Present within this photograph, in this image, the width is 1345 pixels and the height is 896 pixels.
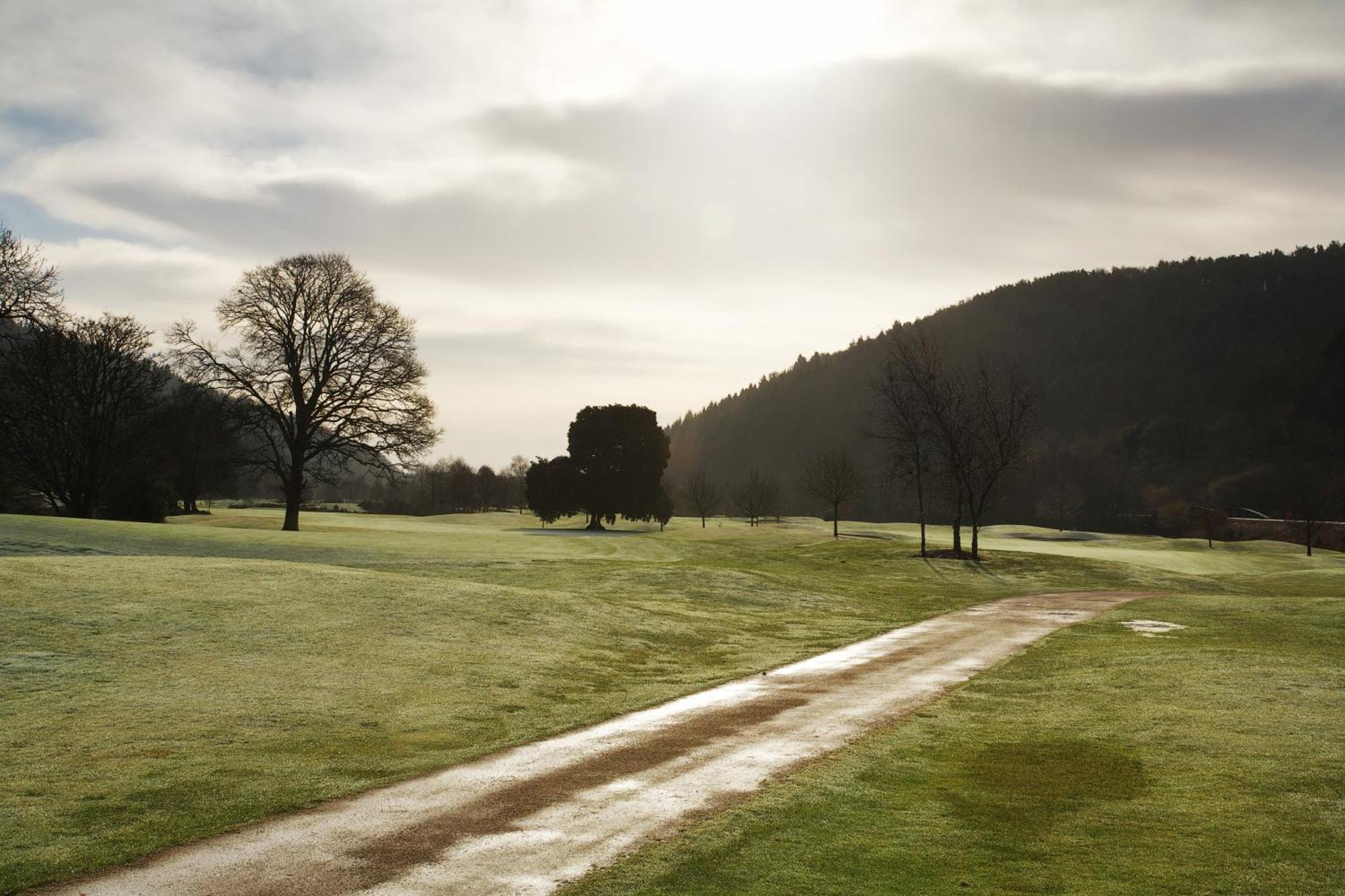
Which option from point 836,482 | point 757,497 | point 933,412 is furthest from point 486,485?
point 933,412

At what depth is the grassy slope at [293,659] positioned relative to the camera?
9.37 meters

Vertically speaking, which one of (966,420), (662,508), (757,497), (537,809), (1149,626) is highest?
(966,420)

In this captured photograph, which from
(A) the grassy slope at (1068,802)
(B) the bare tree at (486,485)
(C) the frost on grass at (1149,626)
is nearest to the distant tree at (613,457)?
(C) the frost on grass at (1149,626)

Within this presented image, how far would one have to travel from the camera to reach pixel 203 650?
16062mm

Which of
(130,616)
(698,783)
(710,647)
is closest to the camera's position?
(698,783)

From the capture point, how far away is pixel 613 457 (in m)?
81.1

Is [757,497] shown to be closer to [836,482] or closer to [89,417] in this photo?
[836,482]

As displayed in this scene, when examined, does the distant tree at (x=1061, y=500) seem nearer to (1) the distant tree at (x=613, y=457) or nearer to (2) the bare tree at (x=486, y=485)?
(1) the distant tree at (x=613, y=457)

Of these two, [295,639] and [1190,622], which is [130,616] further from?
[1190,622]

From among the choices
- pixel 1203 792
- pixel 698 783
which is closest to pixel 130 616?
pixel 698 783

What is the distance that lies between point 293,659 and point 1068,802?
13.3 metres

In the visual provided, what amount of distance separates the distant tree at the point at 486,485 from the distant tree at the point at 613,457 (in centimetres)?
6327

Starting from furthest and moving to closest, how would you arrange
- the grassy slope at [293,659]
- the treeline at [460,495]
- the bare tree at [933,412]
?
the treeline at [460,495], the bare tree at [933,412], the grassy slope at [293,659]

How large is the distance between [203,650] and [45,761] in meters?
6.21
